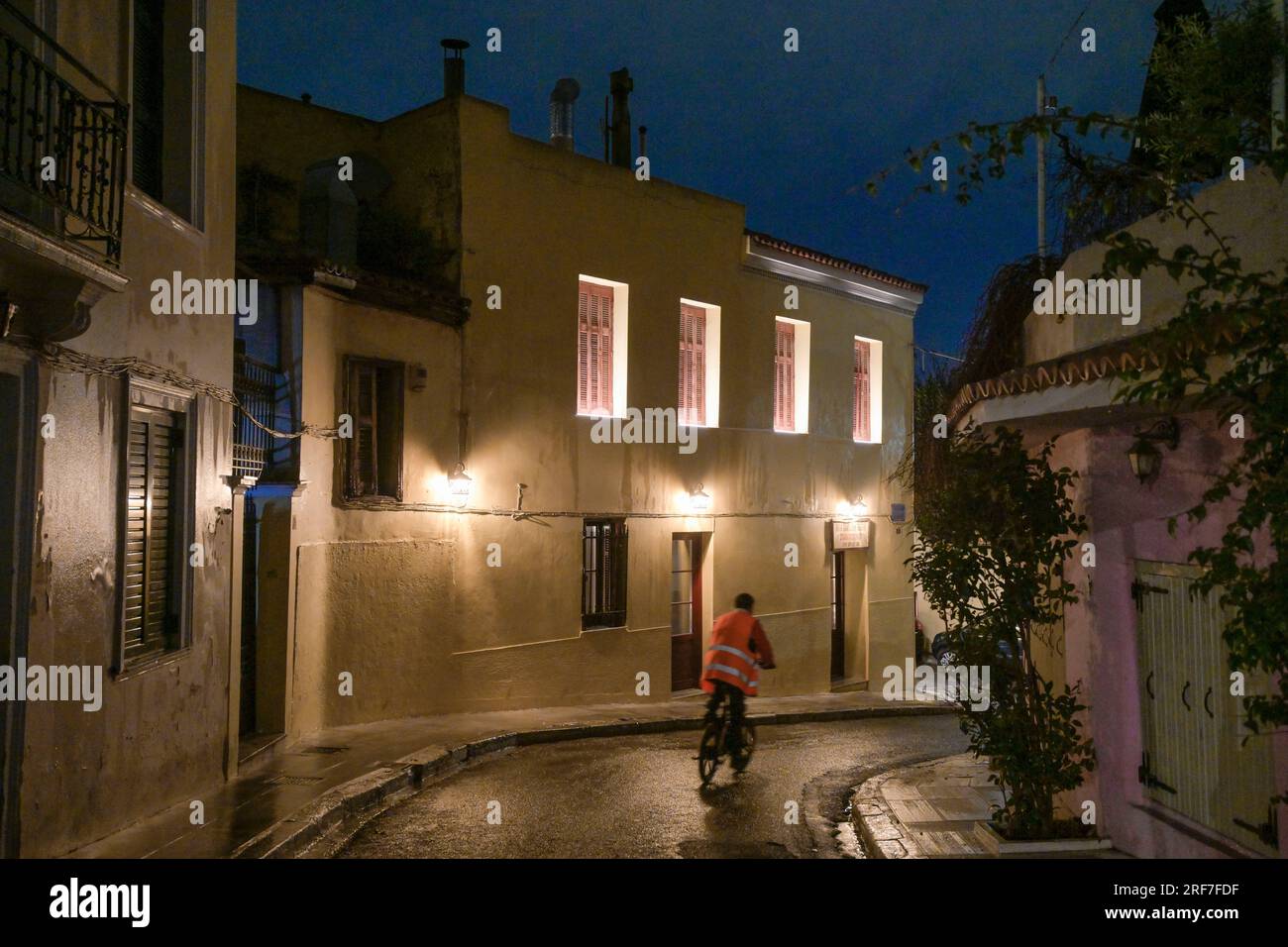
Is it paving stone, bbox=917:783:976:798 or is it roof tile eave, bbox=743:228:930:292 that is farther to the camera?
roof tile eave, bbox=743:228:930:292

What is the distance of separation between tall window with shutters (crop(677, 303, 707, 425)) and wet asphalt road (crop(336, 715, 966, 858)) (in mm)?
6096

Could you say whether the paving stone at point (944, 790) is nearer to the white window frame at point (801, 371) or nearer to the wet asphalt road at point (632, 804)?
the wet asphalt road at point (632, 804)

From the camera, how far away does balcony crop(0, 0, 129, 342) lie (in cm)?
622

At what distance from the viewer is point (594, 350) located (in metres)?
16.9

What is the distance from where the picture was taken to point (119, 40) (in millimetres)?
8125

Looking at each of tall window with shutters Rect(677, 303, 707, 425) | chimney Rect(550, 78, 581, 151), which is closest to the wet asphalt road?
tall window with shutters Rect(677, 303, 707, 425)

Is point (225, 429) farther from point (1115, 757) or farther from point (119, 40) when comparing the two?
point (1115, 757)

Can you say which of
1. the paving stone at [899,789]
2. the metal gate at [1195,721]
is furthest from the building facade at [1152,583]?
the paving stone at [899,789]

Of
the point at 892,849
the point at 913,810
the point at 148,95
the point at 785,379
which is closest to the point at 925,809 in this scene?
the point at 913,810

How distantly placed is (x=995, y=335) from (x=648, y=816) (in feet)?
17.2

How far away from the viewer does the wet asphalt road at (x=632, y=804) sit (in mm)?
8305

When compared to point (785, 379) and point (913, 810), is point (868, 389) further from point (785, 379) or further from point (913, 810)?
point (913, 810)

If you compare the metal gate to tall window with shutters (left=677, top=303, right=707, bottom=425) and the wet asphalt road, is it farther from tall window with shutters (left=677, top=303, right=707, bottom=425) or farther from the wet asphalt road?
tall window with shutters (left=677, top=303, right=707, bottom=425)

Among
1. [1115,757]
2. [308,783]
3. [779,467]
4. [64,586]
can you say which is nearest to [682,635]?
[779,467]
